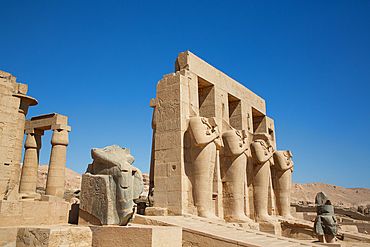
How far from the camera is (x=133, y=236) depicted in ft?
21.4

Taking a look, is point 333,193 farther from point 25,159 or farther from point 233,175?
point 25,159

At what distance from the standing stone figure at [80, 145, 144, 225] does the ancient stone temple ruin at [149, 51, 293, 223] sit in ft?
13.2

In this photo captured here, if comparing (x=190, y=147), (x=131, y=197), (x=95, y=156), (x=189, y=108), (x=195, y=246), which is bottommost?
(x=195, y=246)

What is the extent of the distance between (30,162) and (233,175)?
427 inches

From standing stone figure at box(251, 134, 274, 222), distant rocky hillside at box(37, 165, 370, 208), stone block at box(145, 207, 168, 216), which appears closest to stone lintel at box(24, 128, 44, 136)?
stone block at box(145, 207, 168, 216)

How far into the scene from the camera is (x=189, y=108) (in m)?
A: 12.1

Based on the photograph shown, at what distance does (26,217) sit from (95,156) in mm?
1840

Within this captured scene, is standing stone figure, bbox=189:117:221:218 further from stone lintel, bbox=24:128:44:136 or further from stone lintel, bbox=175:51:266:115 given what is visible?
stone lintel, bbox=24:128:44:136

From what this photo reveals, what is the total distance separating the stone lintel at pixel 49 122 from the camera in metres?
17.2

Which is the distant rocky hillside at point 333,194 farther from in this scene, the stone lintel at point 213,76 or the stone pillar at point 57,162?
the stone lintel at point 213,76

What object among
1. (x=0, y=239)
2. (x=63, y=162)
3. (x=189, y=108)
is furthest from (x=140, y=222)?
(x=63, y=162)

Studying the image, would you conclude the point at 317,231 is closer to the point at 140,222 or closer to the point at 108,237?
the point at 140,222

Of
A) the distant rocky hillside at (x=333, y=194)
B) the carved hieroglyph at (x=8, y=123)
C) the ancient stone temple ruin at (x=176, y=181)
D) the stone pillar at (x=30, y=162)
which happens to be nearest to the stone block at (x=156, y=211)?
the ancient stone temple ruin at (x=176, y=181)

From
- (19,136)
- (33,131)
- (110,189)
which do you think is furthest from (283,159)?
(33,131)
